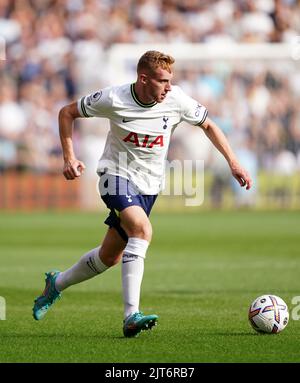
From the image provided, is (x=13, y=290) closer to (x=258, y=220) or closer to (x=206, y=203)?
(x=258, y=220)

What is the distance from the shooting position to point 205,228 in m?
20.8

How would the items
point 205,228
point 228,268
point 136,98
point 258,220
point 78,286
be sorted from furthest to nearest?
point 258,220, point 205,228, point 228,268, point 78,286, point 136,98

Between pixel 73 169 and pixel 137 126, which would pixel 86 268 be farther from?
pixel 137 126

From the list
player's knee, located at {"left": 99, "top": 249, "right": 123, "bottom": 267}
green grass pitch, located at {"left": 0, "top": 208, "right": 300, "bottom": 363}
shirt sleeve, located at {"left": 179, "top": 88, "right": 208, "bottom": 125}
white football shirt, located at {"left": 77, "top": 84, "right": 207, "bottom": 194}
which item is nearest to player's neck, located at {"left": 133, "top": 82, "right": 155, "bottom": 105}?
white football shirt, located at {"left": 77, "top": 84, "right": 207, "bottom": 194}

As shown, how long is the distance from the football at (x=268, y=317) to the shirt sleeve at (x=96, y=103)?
1.95m

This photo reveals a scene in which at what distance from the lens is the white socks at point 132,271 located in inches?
305

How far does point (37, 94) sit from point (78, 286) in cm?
1444

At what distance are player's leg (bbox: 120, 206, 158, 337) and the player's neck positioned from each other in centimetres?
86

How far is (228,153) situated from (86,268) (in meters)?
1.52

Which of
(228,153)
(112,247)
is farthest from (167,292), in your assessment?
(228,153)

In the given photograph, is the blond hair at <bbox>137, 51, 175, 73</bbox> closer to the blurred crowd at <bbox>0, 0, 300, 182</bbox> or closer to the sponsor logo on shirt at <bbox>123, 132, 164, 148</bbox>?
the sponsor logo on shirt at <bbox>123, 132, 164, 148</bbox>

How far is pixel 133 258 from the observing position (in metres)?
7.85
